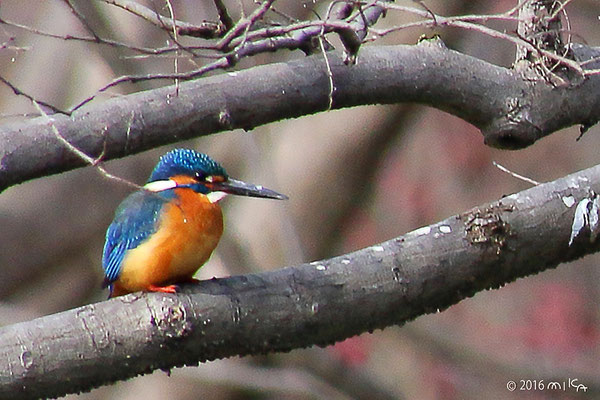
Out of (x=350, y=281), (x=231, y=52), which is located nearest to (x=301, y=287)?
(x=350, y=281)

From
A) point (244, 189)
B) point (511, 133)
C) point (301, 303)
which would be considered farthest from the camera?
point (244, 189)

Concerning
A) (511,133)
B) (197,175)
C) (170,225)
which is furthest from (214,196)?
(511,133)

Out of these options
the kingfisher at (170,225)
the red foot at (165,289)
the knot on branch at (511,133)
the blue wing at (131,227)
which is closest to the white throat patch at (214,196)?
the kingfisher at (170,225)

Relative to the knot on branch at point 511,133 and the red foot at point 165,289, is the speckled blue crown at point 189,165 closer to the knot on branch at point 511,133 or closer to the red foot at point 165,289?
the red foot at point 165,289

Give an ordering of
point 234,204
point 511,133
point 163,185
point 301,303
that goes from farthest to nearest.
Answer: point 234,204 → point 163,185 → point 511,133 → point 301,303

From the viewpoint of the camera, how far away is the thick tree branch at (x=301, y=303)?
229 centimetres

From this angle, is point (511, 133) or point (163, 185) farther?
point (163, 185)

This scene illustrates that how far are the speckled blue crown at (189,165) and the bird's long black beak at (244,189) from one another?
37 mm

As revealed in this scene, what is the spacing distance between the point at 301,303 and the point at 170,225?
0.57 m

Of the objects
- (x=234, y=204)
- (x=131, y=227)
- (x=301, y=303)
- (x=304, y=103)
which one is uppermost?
Answer: (x=304, y=103)

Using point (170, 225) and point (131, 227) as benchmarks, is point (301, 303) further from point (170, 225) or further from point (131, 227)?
point (131, 227)

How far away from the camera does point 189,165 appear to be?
3.00 m

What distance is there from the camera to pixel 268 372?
5359 millimetres

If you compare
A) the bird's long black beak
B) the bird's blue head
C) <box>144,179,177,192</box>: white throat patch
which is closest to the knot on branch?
the bird's long black beak
